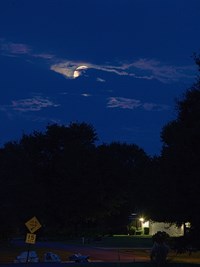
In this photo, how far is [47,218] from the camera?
96.9 metres

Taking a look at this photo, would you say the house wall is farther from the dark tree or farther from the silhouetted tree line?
the dark tree

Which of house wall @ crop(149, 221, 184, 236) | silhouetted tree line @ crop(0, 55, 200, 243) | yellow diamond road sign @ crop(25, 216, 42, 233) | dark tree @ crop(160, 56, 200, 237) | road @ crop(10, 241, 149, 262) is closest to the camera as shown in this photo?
dark tree @ crop(160, 56, 200, 237)

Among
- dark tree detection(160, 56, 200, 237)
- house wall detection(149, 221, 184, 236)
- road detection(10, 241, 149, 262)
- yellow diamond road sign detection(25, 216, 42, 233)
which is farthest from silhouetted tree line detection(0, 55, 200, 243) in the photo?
dark tree detection(160, 56, 200, 237)

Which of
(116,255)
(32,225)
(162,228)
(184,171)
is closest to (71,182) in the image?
(162,228)

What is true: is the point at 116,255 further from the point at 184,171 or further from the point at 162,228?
the point at 162,228

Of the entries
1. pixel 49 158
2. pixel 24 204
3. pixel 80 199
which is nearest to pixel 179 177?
pixel 24 204

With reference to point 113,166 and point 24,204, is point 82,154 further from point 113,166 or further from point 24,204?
point 24,204

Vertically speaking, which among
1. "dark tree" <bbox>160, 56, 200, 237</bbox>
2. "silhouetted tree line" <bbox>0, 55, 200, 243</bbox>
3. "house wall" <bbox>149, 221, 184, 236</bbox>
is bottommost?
"dark tree" <bbox>160, 56, 200, 237</bbox>

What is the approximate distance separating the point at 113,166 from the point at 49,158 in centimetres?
1293

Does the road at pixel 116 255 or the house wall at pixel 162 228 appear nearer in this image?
the road at pixel 116 255

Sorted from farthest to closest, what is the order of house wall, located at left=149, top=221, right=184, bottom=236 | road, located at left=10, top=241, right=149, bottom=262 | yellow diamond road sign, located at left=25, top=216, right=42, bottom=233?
house wall, located at left=149, top=221, right=184, bottom=236 < road, located at left=10, top=241, right=149, bottom=262 < yellow diamond road sign, located at left=25, top=216, right=42, bottom=233

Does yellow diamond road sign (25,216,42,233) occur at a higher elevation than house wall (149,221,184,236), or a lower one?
lower

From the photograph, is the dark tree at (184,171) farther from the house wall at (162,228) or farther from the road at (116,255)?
the house wall at (162,228)

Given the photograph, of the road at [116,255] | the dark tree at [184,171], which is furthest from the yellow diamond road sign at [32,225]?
the road at [116,255]
